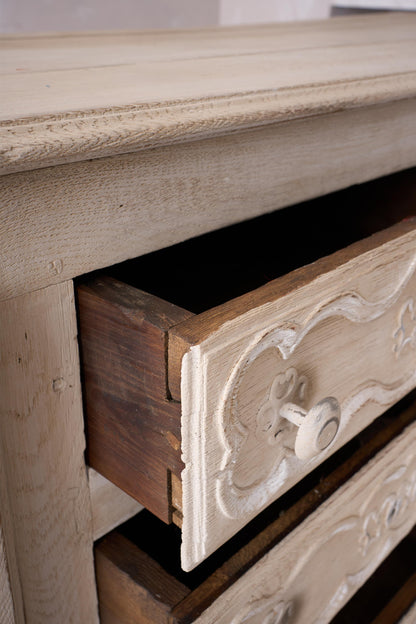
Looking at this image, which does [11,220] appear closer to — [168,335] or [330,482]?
[168,335]

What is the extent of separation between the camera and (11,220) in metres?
0.28

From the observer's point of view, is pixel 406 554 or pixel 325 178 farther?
pixel 406 554

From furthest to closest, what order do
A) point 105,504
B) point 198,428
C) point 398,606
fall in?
point 398,606
point 105,504
point 198,428

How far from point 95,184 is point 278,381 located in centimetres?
15

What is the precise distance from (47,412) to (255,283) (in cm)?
26

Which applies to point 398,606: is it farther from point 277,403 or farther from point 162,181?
point 162,181

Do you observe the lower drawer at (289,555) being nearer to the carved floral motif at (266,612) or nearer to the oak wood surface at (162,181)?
the carved floral motif at (266,612)

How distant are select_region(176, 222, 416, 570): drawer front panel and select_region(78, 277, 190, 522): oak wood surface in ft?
0.07

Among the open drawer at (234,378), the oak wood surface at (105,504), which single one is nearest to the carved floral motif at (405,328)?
the open drawer at (234,378)

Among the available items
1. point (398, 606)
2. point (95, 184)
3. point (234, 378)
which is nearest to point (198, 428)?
point (234, 378)

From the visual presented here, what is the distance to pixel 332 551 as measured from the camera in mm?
513

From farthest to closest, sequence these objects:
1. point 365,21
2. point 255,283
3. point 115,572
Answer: point 365,21 < point 255,283 < point 115,572

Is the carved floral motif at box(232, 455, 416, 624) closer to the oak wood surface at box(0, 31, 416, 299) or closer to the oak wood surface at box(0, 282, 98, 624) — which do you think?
the oak wood surface at box(0, 282, 98, 624)

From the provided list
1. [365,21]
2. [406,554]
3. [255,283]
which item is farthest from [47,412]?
[365,21]
